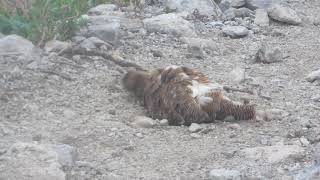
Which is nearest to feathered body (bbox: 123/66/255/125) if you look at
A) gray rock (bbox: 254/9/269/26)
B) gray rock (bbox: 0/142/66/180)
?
gray rock (bbox: 0/142/66/180)

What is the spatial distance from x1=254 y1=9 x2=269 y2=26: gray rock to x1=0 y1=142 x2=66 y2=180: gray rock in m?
3.61

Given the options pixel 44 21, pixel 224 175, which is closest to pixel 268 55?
pixel 44 21

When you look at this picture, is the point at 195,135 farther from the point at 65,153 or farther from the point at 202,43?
the point at 202,43

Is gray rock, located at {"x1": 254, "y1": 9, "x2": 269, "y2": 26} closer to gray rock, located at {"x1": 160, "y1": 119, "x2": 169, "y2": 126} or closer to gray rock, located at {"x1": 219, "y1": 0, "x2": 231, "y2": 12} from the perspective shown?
gray rock, located at {"x1": 219, "y1": 0, "x2": 231, "y2": 12}

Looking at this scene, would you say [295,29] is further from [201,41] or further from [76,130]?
[76,130]

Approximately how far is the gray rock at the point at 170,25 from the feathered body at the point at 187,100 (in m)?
1.63

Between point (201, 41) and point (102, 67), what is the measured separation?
1135mm

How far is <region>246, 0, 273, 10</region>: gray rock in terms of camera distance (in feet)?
24.4

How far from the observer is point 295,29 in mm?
6910

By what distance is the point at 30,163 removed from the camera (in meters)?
3.68

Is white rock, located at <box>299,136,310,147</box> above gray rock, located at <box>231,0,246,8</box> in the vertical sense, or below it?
above

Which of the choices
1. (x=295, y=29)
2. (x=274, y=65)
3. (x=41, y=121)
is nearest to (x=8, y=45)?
(x=41, y=121)

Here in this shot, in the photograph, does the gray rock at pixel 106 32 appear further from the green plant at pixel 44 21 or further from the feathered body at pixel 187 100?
the feathered body at pixel 187 100

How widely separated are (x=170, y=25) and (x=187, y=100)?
205 centimetres
